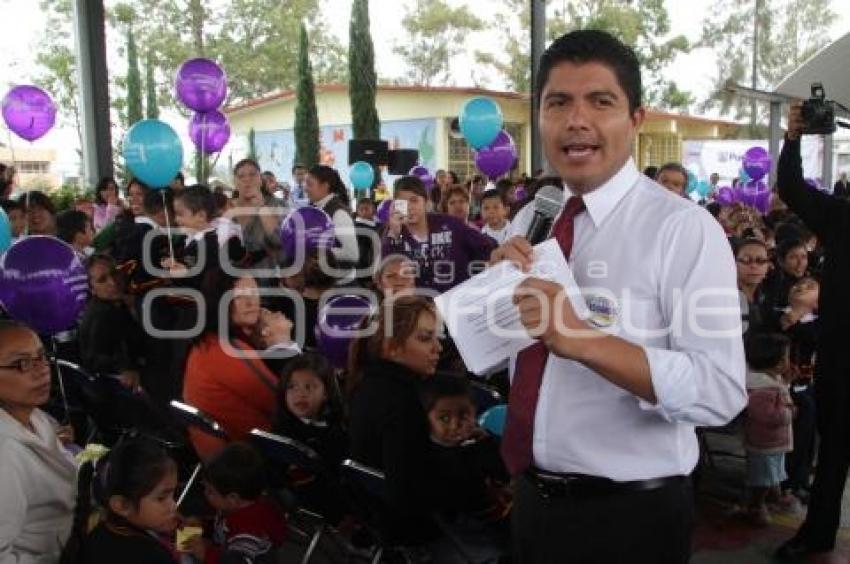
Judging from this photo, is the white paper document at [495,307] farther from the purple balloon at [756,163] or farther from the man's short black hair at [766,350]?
the purple balloon at [756,163]

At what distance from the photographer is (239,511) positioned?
265cm

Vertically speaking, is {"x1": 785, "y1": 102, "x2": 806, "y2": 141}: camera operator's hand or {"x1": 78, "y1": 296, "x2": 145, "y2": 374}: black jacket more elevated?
{"x1": 785, "y1": 102, "x2": 806, "y2": 141}: camera operator's hand

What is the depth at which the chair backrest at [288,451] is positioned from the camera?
258 centimetres

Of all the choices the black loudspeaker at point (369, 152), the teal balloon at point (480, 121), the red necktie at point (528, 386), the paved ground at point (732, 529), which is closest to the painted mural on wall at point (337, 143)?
the black loudspeaker at point (369, 152)

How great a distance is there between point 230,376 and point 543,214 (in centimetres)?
193

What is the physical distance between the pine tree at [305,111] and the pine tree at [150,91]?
14.5ft

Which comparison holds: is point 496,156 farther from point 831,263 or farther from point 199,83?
point 831,263

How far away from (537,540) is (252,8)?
27120 millimetres

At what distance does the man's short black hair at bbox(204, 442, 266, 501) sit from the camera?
255 centimetres

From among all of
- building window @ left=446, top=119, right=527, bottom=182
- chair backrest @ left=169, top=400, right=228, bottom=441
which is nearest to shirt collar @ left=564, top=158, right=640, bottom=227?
chair backrest @ left=169, top=400, right=228, bottom=441

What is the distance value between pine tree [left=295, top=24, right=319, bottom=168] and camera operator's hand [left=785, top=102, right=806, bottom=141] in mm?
17655

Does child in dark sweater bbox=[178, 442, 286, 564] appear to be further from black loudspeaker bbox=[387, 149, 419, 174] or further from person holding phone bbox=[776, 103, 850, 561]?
black loudspeaker bbox=[387, 149, 419, 174]

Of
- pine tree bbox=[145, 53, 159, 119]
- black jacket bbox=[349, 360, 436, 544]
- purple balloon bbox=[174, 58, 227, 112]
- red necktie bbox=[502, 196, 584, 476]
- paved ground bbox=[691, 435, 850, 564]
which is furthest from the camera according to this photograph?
pine tree bbox=[145, 53, 159, 119]

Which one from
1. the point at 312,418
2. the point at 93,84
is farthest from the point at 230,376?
the point at 93,84
